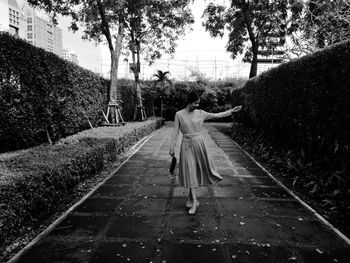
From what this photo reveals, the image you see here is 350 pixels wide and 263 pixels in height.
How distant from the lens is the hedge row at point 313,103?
5.02m

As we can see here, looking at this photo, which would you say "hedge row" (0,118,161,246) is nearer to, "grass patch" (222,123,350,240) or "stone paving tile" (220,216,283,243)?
"stone paving tile" (220,216,283,243)

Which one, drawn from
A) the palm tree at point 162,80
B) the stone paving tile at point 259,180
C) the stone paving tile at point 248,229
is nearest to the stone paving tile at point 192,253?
the stone paving tile at point 248,229

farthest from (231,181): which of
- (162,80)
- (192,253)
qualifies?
(162,80)

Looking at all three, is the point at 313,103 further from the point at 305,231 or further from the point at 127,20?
the point at 127,20

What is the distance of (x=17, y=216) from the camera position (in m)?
3.58

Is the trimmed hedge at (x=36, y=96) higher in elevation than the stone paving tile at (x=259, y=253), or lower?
higher

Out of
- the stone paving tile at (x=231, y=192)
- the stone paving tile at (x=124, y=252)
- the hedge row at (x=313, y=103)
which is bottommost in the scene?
the stone paving tile at (x=124, y=252)

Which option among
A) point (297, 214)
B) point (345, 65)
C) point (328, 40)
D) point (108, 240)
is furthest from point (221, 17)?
point (108, 240)

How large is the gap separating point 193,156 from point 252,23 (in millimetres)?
15673

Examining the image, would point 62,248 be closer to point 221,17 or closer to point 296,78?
point 296,78

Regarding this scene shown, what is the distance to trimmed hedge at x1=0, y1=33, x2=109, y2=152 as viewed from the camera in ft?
19.9

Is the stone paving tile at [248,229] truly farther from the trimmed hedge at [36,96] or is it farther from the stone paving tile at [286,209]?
the trimmed hedge at [36,96]

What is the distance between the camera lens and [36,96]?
7285 mm

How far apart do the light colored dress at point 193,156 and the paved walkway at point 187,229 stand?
519 millimetres
